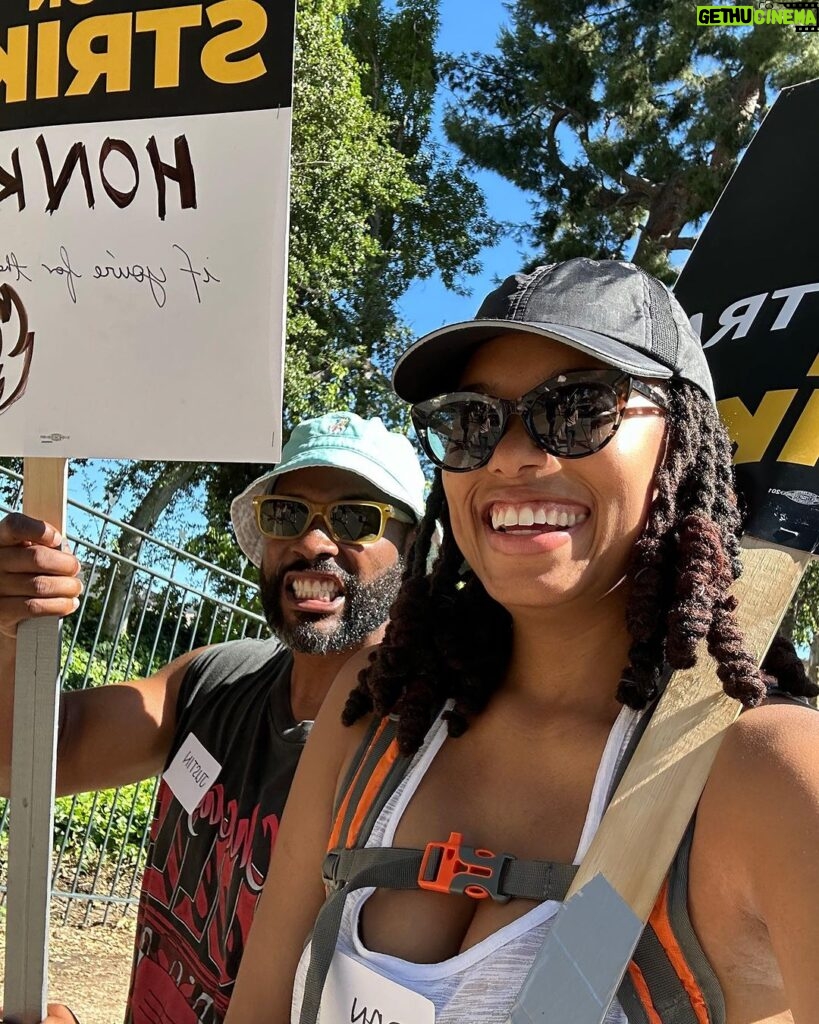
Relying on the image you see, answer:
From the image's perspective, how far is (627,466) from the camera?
1.51 metres

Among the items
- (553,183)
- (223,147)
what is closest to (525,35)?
(553,183)

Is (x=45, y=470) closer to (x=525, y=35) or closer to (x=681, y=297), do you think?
(x=681, y=297)

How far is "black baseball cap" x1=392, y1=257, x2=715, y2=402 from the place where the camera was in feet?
4.84

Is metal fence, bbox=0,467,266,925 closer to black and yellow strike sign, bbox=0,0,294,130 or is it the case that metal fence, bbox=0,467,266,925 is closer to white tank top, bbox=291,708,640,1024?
black and yellow strike sign, bbox=0,0,294,130

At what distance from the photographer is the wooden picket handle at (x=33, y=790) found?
190cm

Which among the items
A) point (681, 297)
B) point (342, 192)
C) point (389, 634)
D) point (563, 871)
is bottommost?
point (563, 871)

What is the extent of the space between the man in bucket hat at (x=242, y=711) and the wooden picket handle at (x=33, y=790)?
372 mm

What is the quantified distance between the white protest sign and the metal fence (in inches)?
146

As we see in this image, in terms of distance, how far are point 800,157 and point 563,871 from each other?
4.01ft

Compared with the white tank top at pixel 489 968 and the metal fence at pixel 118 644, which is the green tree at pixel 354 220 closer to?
the metal fence at pixel 118 644

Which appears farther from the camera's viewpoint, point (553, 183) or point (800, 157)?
point (553, 183)

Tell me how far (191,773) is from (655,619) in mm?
1383

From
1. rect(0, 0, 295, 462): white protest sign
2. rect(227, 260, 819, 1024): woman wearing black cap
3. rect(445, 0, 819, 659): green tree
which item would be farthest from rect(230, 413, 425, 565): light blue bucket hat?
rect(445, 0, 819, 659): green tree

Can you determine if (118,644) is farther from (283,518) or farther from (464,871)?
(464,871)
